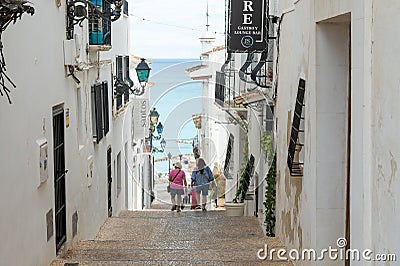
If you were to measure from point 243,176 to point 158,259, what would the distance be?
799cm

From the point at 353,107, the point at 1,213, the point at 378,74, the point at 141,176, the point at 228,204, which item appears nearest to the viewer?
the point at 378,74

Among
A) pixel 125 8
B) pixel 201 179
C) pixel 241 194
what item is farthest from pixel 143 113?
pixel 201 179

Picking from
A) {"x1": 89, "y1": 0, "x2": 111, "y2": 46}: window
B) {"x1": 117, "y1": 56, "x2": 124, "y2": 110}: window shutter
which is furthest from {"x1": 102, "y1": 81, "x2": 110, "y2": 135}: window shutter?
{"x1": 117, "y1": 56, "x2": 124, "y2": 110}: window shutter

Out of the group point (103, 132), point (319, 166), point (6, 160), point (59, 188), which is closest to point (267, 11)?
point (103, 132)

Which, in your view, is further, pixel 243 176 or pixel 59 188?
pixel 243 176

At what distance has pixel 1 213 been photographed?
22.0ft

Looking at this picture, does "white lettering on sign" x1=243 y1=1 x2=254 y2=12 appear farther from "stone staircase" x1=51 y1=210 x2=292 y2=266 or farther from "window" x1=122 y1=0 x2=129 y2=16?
"window" x1=122 y1=0 x2=129 y2=16

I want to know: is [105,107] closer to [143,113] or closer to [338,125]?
[338,125]

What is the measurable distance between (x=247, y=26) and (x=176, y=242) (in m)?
3.81

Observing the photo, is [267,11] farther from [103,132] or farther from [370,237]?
[370,237]

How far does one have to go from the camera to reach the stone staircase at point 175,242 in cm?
995

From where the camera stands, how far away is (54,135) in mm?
9867

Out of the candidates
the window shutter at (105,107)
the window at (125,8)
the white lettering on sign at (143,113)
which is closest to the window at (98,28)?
the window shutter at (105,107)

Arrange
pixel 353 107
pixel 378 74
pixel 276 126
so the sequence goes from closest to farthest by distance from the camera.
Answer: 1. pixel 378 74
2. pixel 353 107
3. pixel 276 126
